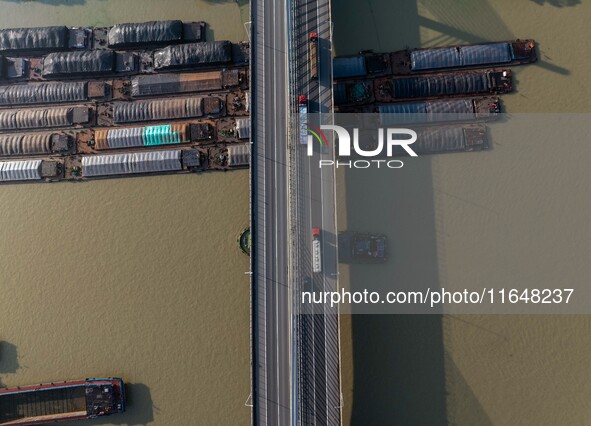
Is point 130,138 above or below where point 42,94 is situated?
below

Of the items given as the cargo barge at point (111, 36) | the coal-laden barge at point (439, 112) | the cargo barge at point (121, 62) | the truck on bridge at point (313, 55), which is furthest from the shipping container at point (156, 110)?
the coal-laden barge at point (439, 112)

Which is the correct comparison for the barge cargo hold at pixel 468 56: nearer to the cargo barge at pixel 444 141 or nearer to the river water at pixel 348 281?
the river water at pixel 348 281

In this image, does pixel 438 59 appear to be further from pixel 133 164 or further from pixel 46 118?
pixel 46 118

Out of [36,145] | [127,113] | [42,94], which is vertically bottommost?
[36,145]

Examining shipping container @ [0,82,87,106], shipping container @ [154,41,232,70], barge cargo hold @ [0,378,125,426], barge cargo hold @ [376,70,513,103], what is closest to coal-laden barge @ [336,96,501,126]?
barge cargo hold @ [376,70,513,103]

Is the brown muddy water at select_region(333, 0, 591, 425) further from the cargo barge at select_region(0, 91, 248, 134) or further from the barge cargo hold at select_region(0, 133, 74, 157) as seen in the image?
the barge cargo hold at select_region(0, 133, 74, 157)

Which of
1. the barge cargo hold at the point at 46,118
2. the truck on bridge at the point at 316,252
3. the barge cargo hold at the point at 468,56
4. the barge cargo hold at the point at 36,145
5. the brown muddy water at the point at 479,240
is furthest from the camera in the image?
the barge cargo hold at the point at 46,118

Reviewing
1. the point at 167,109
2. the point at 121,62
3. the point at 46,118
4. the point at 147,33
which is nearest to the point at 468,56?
the point at 167,109
